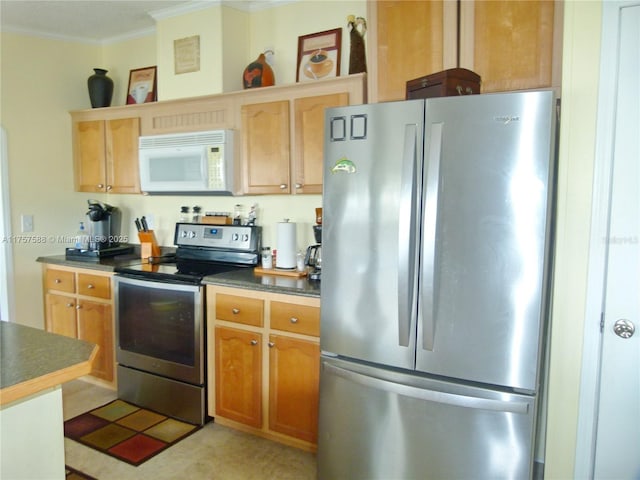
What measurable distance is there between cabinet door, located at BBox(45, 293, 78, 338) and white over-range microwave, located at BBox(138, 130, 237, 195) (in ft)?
3.28

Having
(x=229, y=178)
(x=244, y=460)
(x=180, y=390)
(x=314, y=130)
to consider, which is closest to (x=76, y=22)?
(x=229, y=178)

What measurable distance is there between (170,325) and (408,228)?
1.74 meters

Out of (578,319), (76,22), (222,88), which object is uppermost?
(76,22)

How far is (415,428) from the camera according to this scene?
72.5 inches

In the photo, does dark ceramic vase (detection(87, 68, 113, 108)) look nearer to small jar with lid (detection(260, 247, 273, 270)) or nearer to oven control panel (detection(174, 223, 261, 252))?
oven control panel (detection(174, 223, 261, 252))

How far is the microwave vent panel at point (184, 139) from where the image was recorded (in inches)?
121

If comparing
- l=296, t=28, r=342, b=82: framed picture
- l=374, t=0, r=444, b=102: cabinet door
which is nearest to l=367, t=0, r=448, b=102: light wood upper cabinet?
Answer: l=374, t=0, r=444, b=102: cabinet door

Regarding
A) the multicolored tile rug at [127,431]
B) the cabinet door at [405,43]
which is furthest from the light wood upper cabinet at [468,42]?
the multicolored tile rug at [127,431]

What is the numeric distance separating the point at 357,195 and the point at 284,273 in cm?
105

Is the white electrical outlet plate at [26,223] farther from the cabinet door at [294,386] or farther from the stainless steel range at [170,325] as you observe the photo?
the cabinet door at [294,386]

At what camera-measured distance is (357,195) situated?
190 centimetres

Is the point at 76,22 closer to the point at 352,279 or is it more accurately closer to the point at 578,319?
the point at 352,279

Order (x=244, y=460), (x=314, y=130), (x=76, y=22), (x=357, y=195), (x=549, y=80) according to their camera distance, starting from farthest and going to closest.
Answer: (x=76, y=22) → (x=314, y=130) → (x=244, y=460) → (x=549, y=80) → (x=357, y=195)

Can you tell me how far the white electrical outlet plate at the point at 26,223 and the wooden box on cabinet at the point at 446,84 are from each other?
311cm
